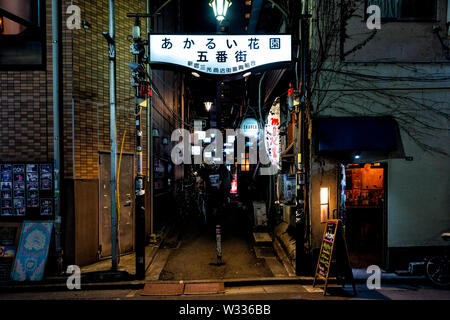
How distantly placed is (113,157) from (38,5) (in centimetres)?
563

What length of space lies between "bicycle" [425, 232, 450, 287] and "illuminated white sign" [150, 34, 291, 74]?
7454 mm

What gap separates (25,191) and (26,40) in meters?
5.07

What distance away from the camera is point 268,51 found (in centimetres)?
737

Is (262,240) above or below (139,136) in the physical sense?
below

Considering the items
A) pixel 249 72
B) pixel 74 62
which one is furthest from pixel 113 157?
pixel 249 72

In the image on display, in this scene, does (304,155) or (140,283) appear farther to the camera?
(304,155)

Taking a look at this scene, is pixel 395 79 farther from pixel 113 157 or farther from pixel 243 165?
pixel 243 165

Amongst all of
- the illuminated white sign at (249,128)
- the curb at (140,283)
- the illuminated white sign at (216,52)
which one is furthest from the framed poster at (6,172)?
the illuminated white sign at (249,128)

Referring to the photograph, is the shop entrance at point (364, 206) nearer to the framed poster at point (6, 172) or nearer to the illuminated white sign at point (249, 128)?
the illuminated white sign at point (249, 128)

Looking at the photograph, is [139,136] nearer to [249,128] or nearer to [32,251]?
[32,251]

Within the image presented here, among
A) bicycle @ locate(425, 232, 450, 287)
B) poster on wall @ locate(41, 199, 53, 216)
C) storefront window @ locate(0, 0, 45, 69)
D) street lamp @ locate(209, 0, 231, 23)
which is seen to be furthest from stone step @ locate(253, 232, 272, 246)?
storefront window @ locate(0, 0, 45, 69)

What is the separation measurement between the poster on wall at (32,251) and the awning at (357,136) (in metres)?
9.06

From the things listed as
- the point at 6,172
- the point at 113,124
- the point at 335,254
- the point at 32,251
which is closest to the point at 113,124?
the point at 113,124

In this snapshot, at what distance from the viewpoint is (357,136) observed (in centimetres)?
768
